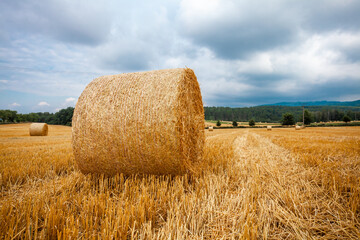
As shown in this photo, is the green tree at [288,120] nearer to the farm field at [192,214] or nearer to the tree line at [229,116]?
the tree line at [229,116]

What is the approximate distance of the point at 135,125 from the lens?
326 centimetres

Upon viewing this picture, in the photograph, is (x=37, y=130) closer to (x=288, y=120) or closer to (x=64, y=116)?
(x=64, y=116)

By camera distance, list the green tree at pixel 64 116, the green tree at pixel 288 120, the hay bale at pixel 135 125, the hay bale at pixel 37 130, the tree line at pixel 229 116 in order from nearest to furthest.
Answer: the hay bale at pixel 135 125, the hay bale at pixel 37 130, the green tree at pixel 64 116, the tree line at pixel 229 116, the green tree at pixel 288 120

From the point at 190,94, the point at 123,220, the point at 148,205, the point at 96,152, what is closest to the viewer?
the point at 123,220

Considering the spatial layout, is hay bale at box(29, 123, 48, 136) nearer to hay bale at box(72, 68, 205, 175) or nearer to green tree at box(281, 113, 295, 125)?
hay bale at box(72, 68, 205, 175)

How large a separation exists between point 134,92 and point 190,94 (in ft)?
4.19

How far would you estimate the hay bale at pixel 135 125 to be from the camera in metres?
3.17

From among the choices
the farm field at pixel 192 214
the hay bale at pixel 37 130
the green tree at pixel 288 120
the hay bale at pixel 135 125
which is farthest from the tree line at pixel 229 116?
the farm field at pixel 192 214

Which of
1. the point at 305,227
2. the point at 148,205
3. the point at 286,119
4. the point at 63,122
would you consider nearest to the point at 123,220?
the point at 148,205

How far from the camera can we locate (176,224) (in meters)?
1.82

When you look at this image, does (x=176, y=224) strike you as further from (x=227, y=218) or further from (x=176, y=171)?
(x=176, y=171)

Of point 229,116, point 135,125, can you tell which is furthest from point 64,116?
point 229,116

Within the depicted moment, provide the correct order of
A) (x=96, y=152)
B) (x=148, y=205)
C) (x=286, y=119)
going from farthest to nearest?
(x=286, y=119) → (x=96, y=152) → (x=148, y=205)

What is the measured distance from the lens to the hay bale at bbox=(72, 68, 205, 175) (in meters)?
3.17
